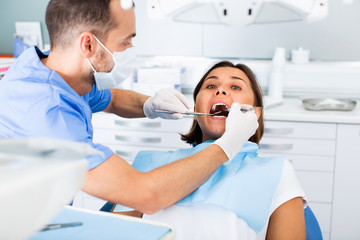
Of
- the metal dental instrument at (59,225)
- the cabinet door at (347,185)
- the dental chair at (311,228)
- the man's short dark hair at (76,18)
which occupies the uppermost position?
the man's short dark hair at (76,18)

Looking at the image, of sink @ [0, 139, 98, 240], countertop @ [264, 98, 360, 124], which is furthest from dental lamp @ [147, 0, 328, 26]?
sink @ [0, 139, 98, 240]

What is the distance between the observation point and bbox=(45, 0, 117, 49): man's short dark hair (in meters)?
1.28

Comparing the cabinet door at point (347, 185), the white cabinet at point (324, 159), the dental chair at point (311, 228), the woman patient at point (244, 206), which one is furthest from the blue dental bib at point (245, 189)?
the cabinet door at point (347, 185)

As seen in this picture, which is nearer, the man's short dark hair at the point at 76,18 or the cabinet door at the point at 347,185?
the man's short dark hair at the point at 76,18

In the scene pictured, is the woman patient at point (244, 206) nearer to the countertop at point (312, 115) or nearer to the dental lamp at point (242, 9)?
the dental lamp at point (242, 9)

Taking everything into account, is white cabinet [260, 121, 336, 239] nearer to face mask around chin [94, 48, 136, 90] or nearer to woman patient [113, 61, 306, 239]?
woman patient [113, 61, 306, 239]

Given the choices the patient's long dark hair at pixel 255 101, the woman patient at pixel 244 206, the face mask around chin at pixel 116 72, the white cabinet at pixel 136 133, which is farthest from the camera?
the white cabinet at pixel 136 133

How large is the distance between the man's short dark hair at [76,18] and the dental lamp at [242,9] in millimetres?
317

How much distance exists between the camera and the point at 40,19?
316 centimetres

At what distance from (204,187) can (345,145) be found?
1210 millimetres

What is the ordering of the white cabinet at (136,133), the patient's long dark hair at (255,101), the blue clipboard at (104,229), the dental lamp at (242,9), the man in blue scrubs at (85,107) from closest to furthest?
the blue clipboard at (104,229)
the man in blue scrubs at (85,107)
the dental lamp at (242,9)
the patient's long dark hair at (255,101)
the white cabinet at (136,133)

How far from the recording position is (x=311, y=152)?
7.37ft

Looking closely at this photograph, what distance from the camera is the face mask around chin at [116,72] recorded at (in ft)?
4.63

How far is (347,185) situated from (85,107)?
1586 mm
